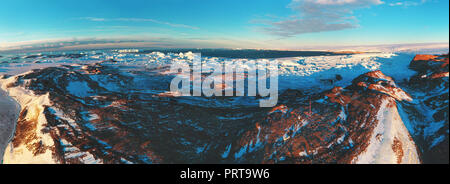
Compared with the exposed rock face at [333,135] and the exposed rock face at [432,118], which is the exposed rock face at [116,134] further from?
the exposed rock face at [432,118]

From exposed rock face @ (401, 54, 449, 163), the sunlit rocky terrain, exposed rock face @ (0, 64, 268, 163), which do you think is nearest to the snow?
exposed rock face @ (0, 64, 268, 163)

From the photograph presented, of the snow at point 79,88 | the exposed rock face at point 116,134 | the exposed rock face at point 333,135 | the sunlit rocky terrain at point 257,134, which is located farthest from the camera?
the snow at point 79,88

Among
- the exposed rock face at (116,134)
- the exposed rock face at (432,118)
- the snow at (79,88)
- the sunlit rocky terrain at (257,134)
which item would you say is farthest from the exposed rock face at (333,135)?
the snow at (79,88)

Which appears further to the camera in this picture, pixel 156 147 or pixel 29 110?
pixel 29 110

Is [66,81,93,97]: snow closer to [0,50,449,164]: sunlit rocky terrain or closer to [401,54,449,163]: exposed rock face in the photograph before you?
[0,50,449,164]: sunlit rocky terrain

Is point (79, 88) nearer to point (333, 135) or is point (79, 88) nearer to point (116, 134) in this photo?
point (116, 134)

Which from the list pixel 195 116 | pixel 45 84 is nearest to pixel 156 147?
pixel 195 116

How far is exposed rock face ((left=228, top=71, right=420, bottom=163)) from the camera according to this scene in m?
5.08

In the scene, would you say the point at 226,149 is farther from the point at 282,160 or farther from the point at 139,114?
the point at 139,114

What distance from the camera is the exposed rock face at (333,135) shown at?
5.08 metres

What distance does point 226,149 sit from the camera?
21.4 ft

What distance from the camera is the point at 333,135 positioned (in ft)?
19.5
